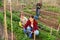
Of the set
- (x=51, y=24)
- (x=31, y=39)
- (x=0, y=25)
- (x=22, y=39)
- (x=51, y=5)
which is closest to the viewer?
(x=22, y=39)

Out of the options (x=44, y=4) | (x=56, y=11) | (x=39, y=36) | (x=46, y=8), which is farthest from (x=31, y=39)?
(x=44, y=4)

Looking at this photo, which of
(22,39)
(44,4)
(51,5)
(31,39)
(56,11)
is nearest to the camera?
(22,39)

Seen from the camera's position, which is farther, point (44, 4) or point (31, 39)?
point (44, 4)

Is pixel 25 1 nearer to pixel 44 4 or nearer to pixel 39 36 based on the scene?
pixel 44 4

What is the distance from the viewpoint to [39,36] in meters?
5.40

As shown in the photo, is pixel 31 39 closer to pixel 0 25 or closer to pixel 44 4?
pixel 0 25

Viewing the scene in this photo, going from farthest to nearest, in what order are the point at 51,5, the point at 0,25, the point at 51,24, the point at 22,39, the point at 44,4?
the point at 44,4, the point at 51,5, the point at 51,24, the point at 0,25, the point at 22,39

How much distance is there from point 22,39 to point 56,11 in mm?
4786

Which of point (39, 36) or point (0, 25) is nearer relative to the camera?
point (39, 36)

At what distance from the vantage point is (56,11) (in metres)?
9.44

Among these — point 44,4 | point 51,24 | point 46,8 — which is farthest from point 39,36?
point 44,4

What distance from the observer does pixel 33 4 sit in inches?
452

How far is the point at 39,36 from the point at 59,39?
1.81 feet

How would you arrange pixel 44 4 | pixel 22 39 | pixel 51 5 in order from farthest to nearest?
pixel 44 4 < pixel 51 5 < pixel 22 39
